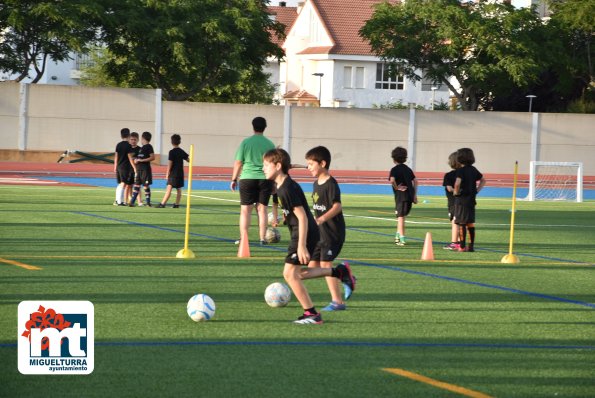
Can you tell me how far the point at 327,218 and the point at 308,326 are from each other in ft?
4.33

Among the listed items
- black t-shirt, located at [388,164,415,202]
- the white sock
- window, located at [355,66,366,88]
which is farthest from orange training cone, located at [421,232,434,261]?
window, located at [355,66,366,88]

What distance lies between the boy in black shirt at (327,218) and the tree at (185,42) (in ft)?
135

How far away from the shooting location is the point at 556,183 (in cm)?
3988

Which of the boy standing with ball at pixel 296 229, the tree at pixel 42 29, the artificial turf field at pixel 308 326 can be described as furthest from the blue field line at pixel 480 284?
the tree at pixel 42 29

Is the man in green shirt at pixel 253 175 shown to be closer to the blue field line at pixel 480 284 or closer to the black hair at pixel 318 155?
the blue field line at pixel 480 284

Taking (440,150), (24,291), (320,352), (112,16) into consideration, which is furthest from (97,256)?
(112,16)

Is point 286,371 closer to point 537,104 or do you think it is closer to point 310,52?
point 537,104

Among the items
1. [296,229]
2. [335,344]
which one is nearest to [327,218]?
[296,229]

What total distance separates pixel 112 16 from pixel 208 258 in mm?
A: 38117

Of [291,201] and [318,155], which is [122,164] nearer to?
[318,155]

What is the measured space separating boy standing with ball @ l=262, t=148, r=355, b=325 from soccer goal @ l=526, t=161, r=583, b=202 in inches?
1012

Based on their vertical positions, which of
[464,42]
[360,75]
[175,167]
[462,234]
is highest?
[464,42]

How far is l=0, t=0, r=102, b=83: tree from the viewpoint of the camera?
48406mm

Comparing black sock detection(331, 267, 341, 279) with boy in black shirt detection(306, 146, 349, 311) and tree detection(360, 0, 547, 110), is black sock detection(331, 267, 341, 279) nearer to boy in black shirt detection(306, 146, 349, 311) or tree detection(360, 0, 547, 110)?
boy in black shirt detection(306, 146, 349, 311)
